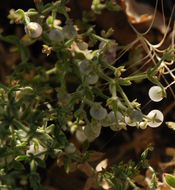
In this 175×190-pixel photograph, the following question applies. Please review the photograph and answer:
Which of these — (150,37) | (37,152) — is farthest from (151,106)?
(37,152)

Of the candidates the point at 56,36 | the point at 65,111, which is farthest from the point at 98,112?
the point at 56,36

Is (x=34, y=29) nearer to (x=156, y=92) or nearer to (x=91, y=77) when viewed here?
(x=91, y=77)

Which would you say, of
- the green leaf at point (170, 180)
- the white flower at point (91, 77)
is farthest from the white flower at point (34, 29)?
the green leaf at point (170, 180)

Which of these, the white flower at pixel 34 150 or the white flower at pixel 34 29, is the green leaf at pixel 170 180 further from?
the white flower at pixel 34 29

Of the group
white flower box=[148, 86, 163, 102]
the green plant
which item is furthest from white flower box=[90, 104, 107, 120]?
white flower box=[148, 86, 163, 102]

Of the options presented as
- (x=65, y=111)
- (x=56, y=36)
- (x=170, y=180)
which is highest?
(x=56, y=36)

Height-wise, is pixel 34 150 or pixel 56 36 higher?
pixel 56 36

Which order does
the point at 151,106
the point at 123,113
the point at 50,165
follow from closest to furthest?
the point at 123,113
the point at 151,106
the point at 50,165

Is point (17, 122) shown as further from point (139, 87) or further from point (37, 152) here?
point (139, 87)
